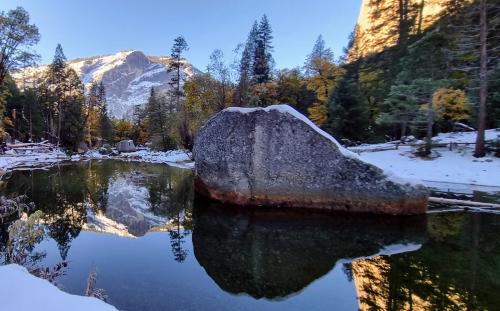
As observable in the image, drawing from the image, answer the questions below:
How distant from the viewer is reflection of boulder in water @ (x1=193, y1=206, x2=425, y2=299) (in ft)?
19.5

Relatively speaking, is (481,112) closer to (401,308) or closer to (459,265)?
(459,265)

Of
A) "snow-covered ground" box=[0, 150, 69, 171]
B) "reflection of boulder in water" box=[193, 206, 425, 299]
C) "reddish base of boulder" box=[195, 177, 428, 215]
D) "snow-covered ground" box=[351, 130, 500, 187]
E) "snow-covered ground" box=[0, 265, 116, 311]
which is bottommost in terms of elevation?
"snow-covered ground" box=[0, 150, 69, 171]

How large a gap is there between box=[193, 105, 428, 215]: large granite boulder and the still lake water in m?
0.72

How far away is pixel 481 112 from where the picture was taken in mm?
16609

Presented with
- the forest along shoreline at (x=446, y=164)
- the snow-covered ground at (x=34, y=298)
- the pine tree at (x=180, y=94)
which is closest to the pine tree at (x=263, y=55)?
the pine tree at (x=180, y=94)

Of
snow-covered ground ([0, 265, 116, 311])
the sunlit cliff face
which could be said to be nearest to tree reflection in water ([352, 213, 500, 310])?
snow-covered ground ([0, 265, 116, 311])

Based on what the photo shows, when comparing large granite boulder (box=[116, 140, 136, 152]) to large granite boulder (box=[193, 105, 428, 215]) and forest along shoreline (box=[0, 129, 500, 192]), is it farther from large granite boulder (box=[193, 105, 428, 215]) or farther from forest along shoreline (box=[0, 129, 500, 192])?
large granite boulder (box=[193, 105, 428, 215])

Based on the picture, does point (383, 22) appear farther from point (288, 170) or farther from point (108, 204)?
point (108, 204)

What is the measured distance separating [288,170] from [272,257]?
481 cm

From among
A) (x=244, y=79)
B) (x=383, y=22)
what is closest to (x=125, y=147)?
(x=244, y=79)

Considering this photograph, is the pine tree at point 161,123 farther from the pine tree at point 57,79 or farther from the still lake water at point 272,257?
the still lake water at point 272,257

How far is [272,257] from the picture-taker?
22.4ft

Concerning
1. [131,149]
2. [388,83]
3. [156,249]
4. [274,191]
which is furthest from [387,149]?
[131,149]

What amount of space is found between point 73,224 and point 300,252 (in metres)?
6.72
